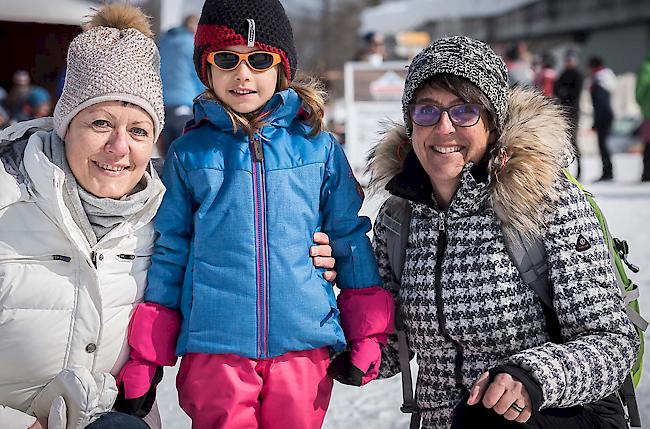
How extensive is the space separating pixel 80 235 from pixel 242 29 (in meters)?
0.80

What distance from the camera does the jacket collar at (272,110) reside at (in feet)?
7.87

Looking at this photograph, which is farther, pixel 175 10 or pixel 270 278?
pixel 175 10

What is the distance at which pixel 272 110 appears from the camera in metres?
2.43

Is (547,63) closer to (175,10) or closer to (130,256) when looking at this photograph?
(175,10)

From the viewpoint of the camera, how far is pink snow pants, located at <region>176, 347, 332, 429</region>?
7.55ft

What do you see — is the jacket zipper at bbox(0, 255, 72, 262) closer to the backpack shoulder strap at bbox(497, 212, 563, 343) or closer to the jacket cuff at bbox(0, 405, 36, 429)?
the jacket cuff at bbox(0, 405, 36, 429)

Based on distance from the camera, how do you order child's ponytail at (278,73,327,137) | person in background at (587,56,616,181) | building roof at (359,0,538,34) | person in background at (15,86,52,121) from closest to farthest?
child's ponytail at (278,73,327,137)
person in background at (15,86,52,121)
person in background at (587,56,616,181)
building roof at (359,0,538,34)

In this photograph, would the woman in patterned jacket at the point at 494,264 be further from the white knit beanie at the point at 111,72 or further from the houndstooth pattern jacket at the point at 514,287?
the white knit beanie at the point at 111,72

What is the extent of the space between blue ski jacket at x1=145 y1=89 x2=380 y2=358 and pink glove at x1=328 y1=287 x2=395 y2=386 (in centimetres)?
4

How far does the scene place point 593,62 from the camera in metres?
11.8

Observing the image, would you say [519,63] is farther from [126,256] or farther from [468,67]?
[126,256]

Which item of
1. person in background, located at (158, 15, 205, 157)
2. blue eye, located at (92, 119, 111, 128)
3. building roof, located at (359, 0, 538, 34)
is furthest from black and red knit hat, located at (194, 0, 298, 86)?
building roof, located at (359, 0, 538, 34)

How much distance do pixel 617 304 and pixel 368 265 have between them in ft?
2.47

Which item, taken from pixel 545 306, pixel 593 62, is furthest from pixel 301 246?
pixel 593 62
